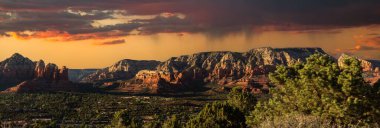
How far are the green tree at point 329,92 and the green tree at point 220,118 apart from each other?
15085 mm

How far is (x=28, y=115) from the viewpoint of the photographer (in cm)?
18325

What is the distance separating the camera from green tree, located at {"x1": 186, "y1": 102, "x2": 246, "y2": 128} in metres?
77.4

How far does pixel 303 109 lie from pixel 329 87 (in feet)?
17.3

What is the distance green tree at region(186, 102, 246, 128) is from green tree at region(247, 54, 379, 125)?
594 inches

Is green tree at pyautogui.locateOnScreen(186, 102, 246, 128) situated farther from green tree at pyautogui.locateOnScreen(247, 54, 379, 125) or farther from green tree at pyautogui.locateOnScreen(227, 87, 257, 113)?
green tree at pyautogui.locateOnScreen(227, 87, 257, 113)

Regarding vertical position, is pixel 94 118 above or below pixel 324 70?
below

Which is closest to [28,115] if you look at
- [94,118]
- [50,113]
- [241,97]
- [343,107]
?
[50,113]

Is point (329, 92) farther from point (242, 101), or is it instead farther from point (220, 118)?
point (242, 101)

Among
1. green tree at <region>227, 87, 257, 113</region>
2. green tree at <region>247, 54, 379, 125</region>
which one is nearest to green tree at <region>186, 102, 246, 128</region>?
green tree at <region>247, 54, 379, 125</region>

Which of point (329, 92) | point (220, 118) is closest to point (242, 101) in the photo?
point (220, 118)

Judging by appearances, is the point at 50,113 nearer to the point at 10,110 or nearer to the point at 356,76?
the point at 10,110

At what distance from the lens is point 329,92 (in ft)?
186

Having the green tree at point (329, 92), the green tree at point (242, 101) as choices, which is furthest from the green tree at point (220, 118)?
the green tree at point (242, 101)

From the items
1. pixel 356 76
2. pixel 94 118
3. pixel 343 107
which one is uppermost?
pixel 356 76
